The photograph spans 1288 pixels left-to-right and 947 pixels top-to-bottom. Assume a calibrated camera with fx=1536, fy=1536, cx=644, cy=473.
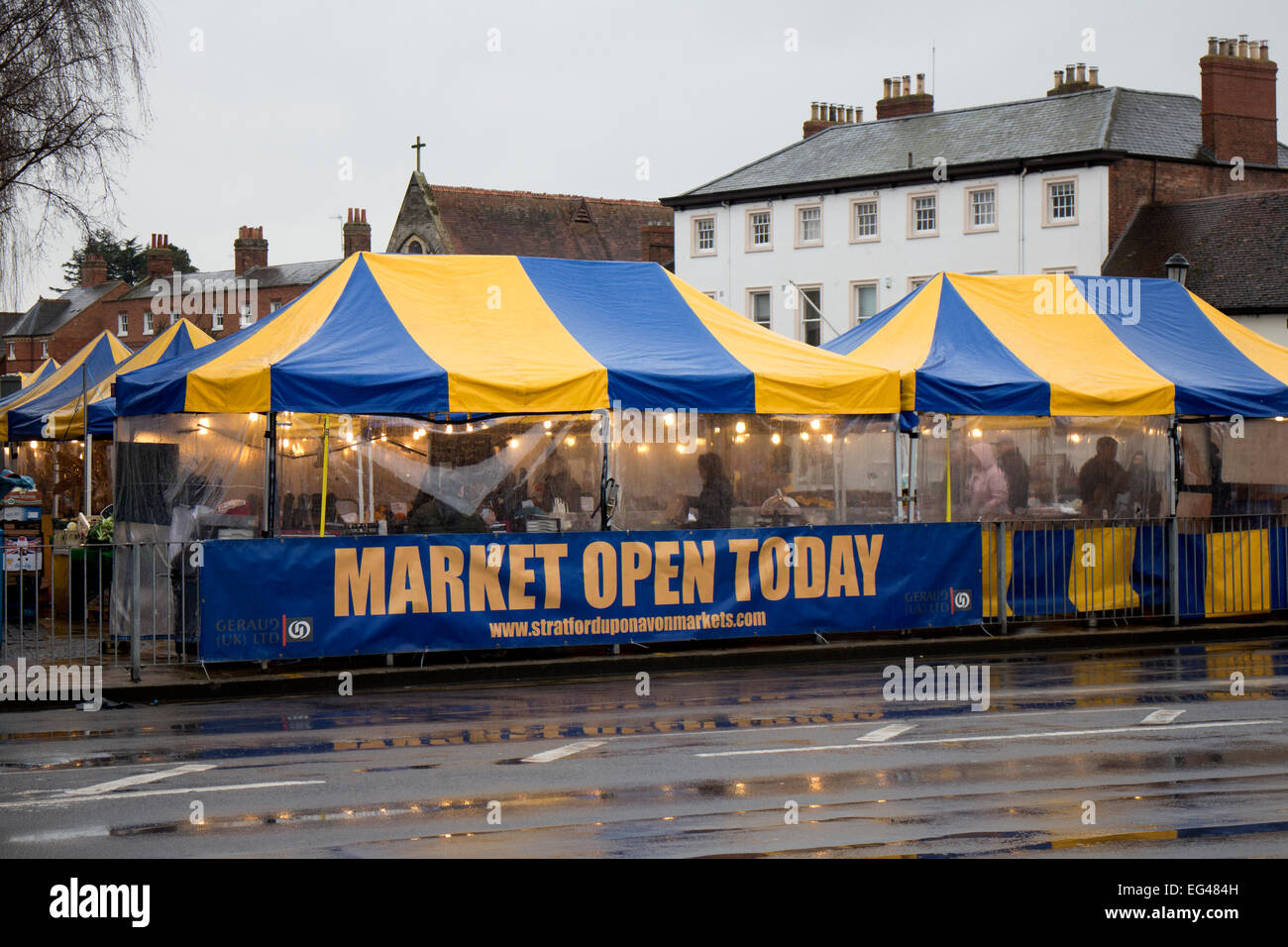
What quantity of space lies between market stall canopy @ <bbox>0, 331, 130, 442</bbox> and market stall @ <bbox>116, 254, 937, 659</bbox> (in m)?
11.8

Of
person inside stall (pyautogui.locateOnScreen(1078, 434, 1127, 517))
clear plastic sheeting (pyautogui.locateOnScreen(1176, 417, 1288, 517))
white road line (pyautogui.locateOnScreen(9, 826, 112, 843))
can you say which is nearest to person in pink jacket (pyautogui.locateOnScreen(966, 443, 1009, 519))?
person inside stall (pyautogui.locateOnScreen(1078, 434, 1127, 517))

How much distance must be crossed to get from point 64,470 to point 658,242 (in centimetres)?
3615

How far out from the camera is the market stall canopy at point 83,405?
23.9 m

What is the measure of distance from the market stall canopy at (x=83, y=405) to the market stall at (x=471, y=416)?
7.96 meters

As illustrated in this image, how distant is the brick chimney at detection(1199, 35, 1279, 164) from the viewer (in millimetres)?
48938

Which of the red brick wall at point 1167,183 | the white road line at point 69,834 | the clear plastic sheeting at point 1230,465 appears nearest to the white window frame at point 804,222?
the red brick wall at point 1167,183

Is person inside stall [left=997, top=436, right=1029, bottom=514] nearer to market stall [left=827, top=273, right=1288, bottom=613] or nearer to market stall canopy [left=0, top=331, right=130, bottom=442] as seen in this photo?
market stall [left=827, top=273, right=1288, bottom=613]

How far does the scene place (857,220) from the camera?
53.4m

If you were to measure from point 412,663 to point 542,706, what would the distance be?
2.80 meters

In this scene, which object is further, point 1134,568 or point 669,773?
point 1134,568

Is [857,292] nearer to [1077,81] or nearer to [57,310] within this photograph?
[1077,81]
